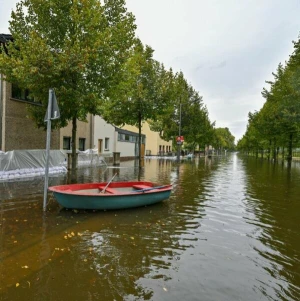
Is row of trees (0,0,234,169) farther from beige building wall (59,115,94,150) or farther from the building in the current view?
the building

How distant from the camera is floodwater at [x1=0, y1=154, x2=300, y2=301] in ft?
12.8

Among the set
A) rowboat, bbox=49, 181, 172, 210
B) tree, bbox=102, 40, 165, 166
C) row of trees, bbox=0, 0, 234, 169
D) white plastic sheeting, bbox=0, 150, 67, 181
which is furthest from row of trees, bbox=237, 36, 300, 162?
white plastic sheeting, bbox=0, 150, 67, 181

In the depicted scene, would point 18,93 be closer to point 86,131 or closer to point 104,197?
point 86,131

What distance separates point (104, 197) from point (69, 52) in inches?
288

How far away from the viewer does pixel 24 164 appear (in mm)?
15250

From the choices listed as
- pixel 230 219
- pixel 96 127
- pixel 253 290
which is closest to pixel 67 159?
pixel 96 127

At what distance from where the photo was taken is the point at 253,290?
158 inches

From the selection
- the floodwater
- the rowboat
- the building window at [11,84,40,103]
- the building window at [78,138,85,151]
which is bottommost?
the floodwater

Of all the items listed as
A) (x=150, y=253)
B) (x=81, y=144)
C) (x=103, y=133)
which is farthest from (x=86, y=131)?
(x=150, y=253)

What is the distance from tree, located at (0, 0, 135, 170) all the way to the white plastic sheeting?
201 cm

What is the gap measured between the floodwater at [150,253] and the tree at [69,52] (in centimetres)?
565

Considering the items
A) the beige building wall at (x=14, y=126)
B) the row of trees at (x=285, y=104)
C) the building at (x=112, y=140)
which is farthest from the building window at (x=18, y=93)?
the row of trees at (x=285, y=104)

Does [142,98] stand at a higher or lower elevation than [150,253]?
higher

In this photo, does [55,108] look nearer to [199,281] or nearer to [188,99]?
[199,281]
